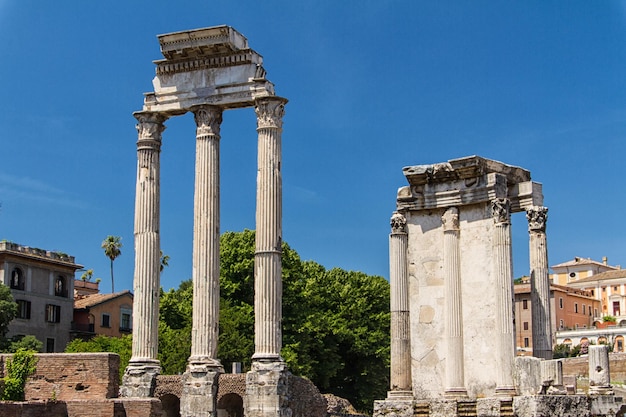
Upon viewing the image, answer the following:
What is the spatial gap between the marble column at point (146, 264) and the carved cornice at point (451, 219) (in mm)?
15912

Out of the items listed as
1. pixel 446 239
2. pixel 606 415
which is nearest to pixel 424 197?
pixel 446 239

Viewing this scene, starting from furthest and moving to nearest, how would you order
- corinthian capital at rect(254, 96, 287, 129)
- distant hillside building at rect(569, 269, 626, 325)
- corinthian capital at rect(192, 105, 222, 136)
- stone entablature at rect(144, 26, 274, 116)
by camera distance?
distant hillside building at rect(569, 269, 626, 325) → corinthian capital at rect(192, 105, 222, 136) → stone entablature at rect(144, 26, 274, 116) → corinthian capital at rect(254, 96, 287, 129)

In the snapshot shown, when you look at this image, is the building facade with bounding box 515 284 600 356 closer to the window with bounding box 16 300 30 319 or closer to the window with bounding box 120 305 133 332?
the window with bounding box 120 305 133 332

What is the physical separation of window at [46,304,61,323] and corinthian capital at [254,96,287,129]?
36631mm

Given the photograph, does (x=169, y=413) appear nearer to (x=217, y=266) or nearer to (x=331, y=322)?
(x=217, y=266)

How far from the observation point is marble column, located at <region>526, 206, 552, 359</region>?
57.6 feet

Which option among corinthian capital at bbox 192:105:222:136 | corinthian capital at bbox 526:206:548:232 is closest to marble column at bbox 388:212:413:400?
corinthian capital at bbox 526:206:548:232

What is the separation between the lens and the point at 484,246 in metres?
16.3

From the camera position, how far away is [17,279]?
60969mm

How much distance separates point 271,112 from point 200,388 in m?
8.59

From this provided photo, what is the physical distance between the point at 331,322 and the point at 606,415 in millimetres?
31280

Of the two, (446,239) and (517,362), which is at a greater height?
(446,239)

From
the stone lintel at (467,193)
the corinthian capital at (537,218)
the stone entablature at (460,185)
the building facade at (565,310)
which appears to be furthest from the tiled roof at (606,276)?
the stone entablature at (460,185)

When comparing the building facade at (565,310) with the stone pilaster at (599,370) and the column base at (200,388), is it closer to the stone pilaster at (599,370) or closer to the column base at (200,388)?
the column base at (200,388)
